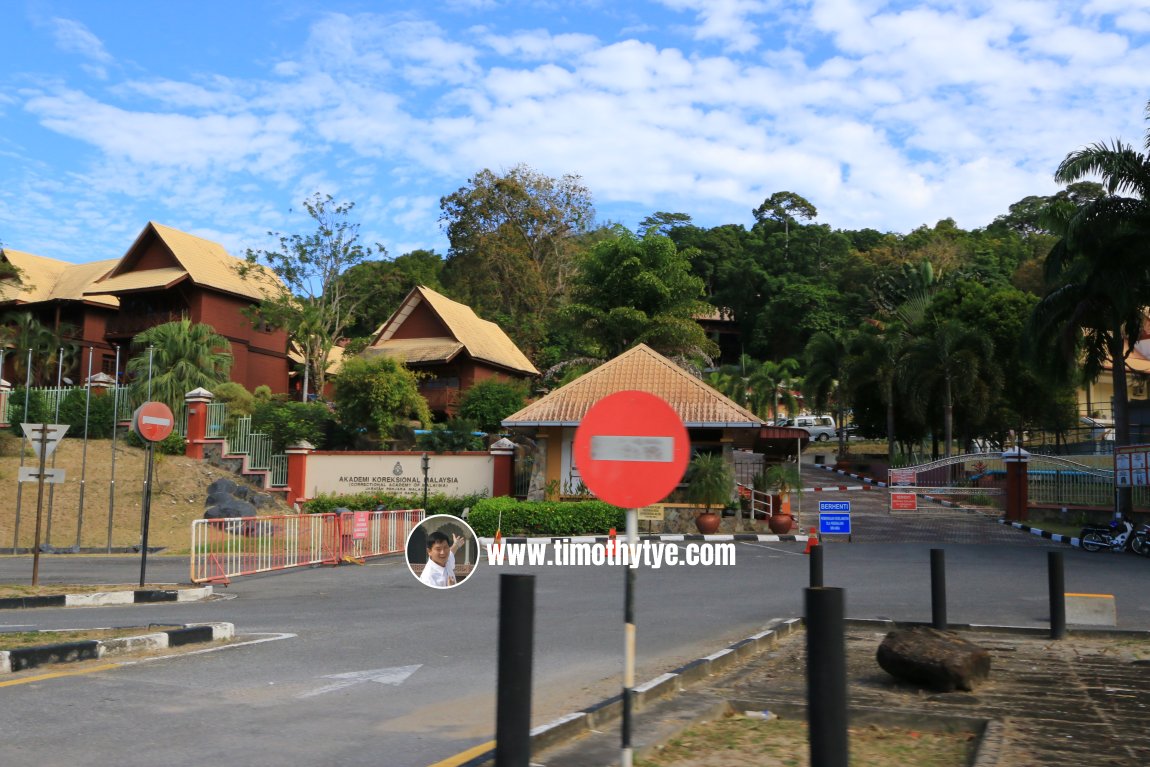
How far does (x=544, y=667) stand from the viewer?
27.3 ft

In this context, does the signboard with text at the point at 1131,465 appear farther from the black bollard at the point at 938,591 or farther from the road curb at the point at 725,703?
the black bollard at the point at 938,591

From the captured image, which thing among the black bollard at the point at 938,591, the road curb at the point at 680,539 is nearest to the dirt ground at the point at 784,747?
the black bollard at the point at 938,591

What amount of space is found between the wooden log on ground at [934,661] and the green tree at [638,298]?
29110 millimetres

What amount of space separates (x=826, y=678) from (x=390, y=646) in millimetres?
6015

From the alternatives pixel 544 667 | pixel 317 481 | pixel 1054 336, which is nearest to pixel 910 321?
pixel 1054 336

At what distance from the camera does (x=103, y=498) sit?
27.0m

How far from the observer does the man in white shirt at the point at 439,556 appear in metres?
8.86

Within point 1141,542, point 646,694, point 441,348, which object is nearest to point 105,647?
point 646,694

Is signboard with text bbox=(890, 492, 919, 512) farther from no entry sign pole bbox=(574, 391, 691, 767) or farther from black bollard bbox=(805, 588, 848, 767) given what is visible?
black bollard bbox=(805, 588, 848, 767)

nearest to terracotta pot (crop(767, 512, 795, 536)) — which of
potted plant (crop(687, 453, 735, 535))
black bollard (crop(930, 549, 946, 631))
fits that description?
potted plant (crop(687, 453, 735, 535))

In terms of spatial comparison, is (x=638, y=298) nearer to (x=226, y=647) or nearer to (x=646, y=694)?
(x=226, y=647)

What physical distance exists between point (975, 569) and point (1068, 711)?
11438 millimetres

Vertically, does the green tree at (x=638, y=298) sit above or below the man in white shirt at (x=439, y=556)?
above

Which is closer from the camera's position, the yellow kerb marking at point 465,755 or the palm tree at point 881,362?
the yellow kerb marking at point 465,755
